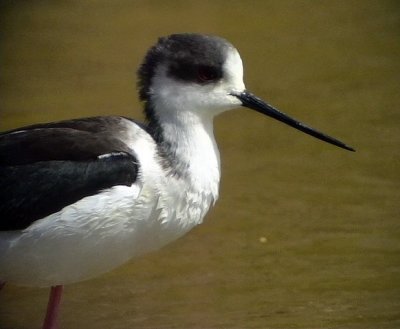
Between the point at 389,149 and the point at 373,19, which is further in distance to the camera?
the point at 373,19

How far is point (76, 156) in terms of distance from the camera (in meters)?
3.99

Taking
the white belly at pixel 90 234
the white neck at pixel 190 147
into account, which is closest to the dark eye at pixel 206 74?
the white neck at pixel 190 147

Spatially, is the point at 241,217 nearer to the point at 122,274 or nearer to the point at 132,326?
the point at 122,274

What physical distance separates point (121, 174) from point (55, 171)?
0.26 metres

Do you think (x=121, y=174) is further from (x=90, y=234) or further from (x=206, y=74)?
(x=206, y=74)

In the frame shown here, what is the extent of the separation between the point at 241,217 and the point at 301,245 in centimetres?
47

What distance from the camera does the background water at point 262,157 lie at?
187 inches

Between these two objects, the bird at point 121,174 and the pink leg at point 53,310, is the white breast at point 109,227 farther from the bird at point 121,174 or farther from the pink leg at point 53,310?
the pink leg at point 53,310

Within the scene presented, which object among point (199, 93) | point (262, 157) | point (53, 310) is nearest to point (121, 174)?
point (199, 93)


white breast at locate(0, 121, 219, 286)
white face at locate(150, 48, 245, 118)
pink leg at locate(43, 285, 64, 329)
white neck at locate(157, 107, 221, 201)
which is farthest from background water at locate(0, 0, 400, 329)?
white face at locate(150, 48, 245, 118)

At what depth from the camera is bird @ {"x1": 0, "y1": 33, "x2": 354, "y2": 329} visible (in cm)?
390

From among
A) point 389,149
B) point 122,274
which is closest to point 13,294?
point 122,274

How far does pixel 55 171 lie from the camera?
156 inches

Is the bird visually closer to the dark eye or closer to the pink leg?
the dark eye
